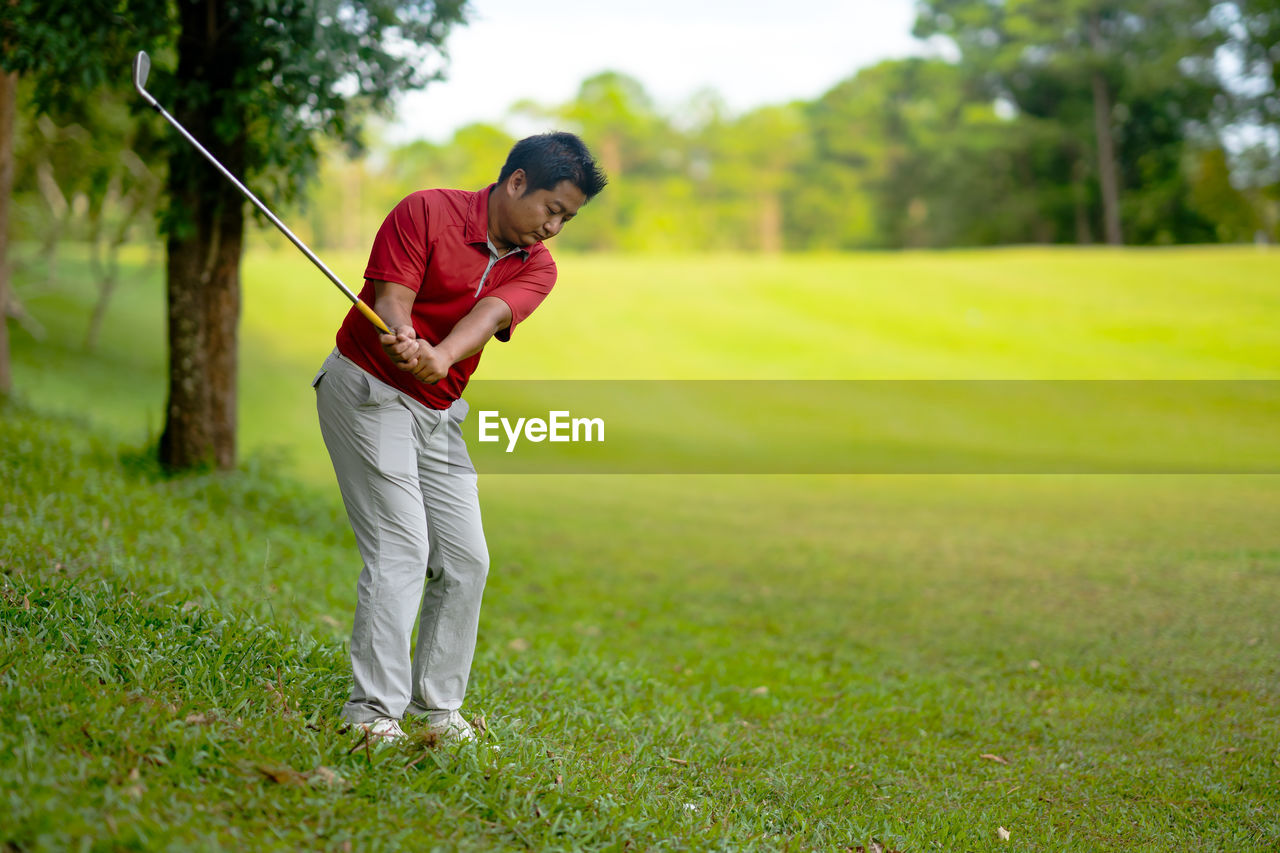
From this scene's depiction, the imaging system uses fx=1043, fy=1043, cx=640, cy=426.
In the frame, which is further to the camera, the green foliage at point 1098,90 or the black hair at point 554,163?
the green foliage at point 1098,90

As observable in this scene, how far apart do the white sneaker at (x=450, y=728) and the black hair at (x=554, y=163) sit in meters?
1.99

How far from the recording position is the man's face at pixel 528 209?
383 cm

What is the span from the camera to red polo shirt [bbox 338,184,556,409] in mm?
3693

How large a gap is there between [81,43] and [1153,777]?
8.77 metres

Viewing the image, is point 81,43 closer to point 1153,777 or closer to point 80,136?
point 1153,777

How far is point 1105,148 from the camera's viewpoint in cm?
5141

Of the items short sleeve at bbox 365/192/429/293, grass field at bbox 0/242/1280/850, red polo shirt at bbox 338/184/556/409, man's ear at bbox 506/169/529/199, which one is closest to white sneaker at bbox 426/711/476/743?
grass field at bbox 0/242/1280/850

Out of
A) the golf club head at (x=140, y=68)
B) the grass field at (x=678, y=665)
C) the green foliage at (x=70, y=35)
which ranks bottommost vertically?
the grass field at (x=678, y=665)

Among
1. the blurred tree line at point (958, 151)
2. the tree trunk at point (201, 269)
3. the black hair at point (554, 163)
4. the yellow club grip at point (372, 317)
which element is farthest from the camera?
the blurred tree line at point (958, 151)

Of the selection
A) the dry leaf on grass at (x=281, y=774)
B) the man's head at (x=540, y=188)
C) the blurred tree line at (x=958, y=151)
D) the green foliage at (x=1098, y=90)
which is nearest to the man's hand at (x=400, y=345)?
the man's head at (x=540, y=188)

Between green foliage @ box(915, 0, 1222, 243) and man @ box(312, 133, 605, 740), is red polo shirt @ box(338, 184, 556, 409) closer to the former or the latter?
man @ box(312, 133, 605, 740)

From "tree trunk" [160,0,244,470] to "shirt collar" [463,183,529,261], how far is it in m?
5.80

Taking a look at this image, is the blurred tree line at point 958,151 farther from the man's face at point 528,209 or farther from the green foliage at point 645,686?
the man's face at point 528,209

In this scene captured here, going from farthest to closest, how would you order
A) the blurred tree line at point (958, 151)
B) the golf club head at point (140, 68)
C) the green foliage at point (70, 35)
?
the blurred tree line at point (958, 151) → the green foliage at point (70, 35) → the golf club head at point (140, 68)
